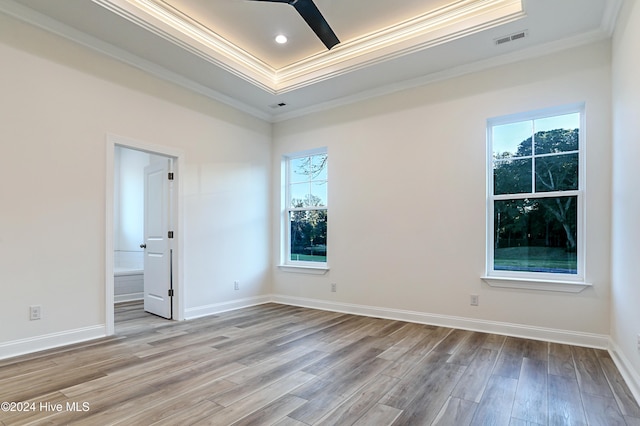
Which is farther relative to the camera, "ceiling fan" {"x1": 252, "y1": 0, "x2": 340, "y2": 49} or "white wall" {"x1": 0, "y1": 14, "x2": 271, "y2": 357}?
"white wall" {"x1": 0, "y1": 14, "x2": 271, "y2": 357}

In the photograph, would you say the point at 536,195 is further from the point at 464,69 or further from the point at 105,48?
the point at 105,48

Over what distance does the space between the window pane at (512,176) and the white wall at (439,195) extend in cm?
20

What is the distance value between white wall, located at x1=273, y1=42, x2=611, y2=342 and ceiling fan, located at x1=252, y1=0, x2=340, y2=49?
57.1 inches

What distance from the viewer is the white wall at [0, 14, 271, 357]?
2.92m

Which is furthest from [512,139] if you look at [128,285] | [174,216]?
[128,285]

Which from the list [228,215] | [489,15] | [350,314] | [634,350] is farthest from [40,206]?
[634,350]

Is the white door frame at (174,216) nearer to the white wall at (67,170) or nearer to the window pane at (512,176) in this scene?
the white wall at (67,170)

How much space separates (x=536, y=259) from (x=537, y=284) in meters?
0.31

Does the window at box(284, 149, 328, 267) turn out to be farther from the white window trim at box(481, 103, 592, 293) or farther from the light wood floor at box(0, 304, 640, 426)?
the white window trim at box(481, 103, 592, 293)

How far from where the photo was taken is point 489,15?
10.5 feet

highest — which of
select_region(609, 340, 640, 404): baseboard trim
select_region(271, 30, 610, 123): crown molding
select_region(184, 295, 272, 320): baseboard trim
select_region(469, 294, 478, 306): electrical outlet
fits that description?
select_region(271, 30, 610, 123): crown molding

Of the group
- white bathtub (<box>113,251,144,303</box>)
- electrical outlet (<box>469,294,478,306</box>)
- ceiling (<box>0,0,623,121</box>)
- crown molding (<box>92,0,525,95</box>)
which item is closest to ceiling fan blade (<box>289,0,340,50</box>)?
ceiling (<box>0,0,623,121</box>)

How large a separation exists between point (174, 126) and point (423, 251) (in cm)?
338

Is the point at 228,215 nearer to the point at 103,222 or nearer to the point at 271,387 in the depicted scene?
the point at 103,222
